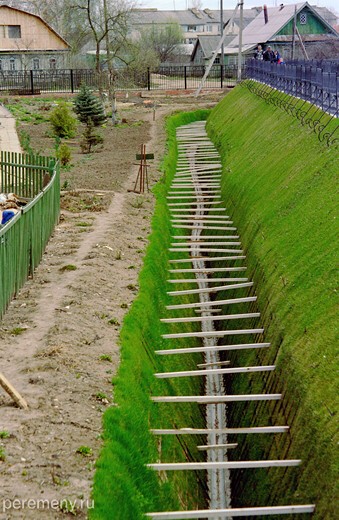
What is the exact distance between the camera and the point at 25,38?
246ft

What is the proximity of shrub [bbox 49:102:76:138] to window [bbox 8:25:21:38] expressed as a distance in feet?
133

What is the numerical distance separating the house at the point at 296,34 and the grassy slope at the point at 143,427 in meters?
56.0

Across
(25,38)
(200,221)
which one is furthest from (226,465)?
(25,38)

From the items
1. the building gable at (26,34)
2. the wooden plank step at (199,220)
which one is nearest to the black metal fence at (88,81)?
the building gable at (26,34)

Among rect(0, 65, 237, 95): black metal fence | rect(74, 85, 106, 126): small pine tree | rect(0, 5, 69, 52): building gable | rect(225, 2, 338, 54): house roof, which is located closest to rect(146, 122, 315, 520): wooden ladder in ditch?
rect(74, 85, 106, 126): small pine tree

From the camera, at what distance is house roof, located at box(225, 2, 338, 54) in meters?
70.2

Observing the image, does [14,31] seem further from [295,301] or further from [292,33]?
[295,301]

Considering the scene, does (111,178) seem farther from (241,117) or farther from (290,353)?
(290,353)

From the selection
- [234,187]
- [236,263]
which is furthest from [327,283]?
[234,187]

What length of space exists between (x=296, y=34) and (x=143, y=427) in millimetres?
62919

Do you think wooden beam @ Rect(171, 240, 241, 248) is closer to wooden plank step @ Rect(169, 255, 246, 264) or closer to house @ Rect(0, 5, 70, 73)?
wooden plank step @ Rect(169, 255, 246, 264)

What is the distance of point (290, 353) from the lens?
43.8ft

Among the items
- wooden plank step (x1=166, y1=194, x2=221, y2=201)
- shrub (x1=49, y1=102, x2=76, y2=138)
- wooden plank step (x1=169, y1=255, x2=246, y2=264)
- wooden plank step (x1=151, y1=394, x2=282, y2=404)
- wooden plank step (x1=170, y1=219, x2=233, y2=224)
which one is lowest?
wooden plank step (x1=151, y1=394, x2=282, y2=404)

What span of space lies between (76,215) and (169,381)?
28.9 ft
